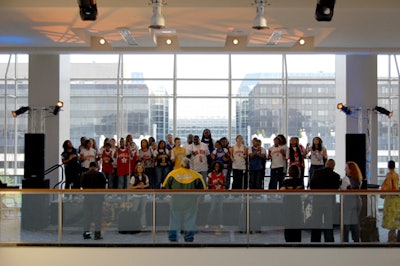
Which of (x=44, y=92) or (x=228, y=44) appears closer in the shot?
(x=228, y=44)

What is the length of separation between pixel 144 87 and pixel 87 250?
10.0 meters

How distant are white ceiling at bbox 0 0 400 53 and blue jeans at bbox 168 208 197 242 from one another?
10.9 feet

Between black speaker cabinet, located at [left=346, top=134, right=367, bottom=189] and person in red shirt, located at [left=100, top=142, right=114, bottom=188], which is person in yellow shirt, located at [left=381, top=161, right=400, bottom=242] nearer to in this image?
black speaker cabinet, located at [left=346, top=134, right=367, bottom=189]

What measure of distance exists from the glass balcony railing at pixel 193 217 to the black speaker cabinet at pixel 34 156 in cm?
446

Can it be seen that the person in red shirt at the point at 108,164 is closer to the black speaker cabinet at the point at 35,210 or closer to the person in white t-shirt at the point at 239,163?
the person in white t-shirt at the point at 239,163

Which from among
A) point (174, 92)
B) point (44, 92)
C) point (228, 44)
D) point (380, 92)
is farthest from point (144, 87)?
point (380, 92)

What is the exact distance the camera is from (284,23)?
11.2m

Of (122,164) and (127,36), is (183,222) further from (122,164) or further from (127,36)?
Answer: (127,36)

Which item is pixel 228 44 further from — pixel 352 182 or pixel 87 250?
pixel 87 250

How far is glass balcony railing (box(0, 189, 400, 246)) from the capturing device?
393 inches

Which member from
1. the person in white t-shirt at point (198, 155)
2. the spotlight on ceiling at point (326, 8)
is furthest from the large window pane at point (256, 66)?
the spotlight on ceiling at point (326, 8)

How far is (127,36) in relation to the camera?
1261cm

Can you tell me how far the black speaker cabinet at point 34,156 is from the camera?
1452cm

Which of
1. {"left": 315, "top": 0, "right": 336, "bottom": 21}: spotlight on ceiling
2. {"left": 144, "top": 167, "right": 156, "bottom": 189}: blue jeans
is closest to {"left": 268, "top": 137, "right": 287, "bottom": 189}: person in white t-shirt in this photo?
{"left": 144, "top": 167, "right": 156, "bottom": 189}: blue jeans
